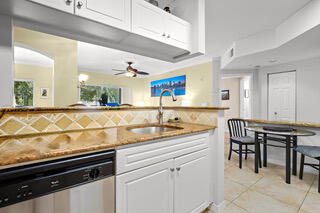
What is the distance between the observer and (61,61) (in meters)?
2.83

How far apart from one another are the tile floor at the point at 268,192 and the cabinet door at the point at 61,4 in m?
2.33

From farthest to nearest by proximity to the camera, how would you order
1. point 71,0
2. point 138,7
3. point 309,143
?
point 309,143, point 138,7, point 71,0

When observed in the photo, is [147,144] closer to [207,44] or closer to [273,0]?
[273,0]

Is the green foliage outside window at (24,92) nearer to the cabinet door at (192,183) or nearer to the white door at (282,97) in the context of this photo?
the cabinet door at (192,183)

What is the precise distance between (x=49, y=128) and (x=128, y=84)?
6.12 meters

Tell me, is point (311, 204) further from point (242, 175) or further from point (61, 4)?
point (61, 4)

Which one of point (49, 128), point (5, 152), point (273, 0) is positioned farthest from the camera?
point (273, 0)

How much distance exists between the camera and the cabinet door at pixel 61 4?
980mm

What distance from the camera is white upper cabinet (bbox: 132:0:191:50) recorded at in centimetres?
134

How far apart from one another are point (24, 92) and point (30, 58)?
1233 mm

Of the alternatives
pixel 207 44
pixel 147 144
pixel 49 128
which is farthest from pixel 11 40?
pixel 207 44

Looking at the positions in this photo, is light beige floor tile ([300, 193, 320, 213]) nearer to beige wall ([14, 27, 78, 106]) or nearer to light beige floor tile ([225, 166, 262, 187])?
light beige floor tile ([225, 166, 262, 187])

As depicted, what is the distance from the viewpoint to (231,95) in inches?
237

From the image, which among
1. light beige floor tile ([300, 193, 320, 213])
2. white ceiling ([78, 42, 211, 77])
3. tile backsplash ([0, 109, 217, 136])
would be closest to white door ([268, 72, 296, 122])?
white ceiling ([78, 42, 211, 77])
